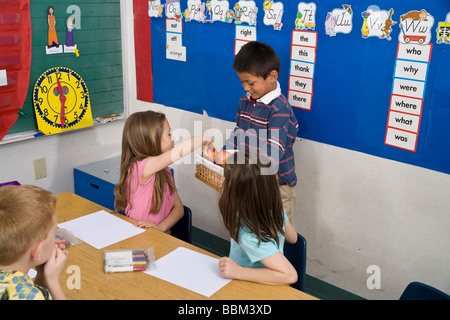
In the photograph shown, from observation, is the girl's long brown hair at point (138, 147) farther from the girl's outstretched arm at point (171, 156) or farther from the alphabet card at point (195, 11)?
the alphabet card at point (195, 11)

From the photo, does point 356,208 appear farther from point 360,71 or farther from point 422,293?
point 422,293

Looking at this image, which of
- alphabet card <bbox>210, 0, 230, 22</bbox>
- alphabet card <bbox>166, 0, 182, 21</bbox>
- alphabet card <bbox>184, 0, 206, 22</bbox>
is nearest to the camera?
alphabet card <bbox>210, 0, 230, 22</bbox>

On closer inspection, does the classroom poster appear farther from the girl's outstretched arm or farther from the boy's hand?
the boy's hand

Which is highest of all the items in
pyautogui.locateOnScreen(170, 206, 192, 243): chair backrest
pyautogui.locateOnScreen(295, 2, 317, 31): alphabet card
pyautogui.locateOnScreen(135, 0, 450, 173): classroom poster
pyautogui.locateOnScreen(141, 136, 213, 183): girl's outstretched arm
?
pyautogui.locateOnScreen(295, 2, 317, 31): alphabet card

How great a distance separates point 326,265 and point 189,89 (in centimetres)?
142

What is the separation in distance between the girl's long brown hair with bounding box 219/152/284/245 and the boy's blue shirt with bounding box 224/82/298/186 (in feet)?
2.25

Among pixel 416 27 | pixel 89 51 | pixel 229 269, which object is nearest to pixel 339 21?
pixel 416 27

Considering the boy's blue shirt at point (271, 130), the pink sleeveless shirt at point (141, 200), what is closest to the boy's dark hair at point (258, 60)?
the boy's blue shirt at point (271, 130)

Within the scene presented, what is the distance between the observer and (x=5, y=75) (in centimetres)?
271

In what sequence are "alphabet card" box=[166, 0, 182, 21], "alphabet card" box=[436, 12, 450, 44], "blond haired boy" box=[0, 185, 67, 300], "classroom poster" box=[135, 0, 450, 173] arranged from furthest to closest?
"alphabet card" box=[166, 0, 182, 21]
"classroom poster" box=[135, 0, 450, 173]
"alphabet card" box=[436, 12, 450, 44]
"blond haired boy" box=[0, 185, 67, 300]

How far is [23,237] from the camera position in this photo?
1.22m

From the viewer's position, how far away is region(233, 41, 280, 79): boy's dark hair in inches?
89.6

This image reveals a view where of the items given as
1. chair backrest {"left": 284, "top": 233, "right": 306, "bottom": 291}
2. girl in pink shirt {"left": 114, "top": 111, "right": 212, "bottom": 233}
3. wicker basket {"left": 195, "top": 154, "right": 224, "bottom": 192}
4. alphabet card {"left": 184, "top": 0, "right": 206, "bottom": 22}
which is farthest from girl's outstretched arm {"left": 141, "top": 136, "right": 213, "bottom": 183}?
alphabet card {"left": 184, "top": 0, "right": 206, "bottom": 22}

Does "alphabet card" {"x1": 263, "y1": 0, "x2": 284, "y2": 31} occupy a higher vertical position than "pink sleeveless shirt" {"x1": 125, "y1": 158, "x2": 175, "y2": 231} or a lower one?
higher
